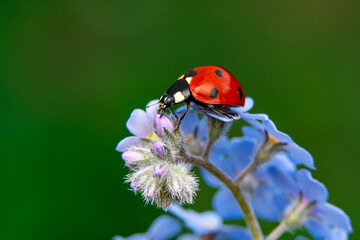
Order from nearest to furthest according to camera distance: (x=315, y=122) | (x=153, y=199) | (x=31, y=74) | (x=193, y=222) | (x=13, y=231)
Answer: (x=153, y=199), (x=193, y=222), (x=13, y=231), (x=315, y=122), (x=31, y=74)

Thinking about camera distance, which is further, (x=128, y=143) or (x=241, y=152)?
(x=241, y=152)

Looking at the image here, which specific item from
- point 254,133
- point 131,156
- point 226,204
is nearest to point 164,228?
point 226,204

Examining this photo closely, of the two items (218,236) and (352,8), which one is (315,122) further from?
(218,236)

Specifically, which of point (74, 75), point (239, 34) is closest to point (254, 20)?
point (239, 34)

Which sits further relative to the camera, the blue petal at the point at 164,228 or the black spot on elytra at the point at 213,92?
the blue petal at the point at 164,228

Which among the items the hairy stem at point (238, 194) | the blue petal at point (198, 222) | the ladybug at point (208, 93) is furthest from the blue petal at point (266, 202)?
the ladybug at point (208, 93)

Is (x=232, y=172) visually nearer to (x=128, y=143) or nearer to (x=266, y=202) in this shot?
(x=266, y=202)

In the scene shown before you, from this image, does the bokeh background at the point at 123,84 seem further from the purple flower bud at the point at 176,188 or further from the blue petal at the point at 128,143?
the purple flower bud at the point at 176,188
